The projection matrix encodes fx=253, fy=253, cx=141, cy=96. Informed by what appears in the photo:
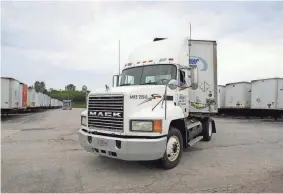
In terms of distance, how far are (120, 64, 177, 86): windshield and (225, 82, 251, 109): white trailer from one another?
61.3ft

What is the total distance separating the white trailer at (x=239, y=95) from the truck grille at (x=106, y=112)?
802 inches

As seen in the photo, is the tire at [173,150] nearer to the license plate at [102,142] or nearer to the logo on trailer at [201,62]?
the license plate at [102,142]

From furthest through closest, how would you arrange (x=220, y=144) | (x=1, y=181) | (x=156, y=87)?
(x=220, y=144)
(x=156, y=87)
(x=1, y=181)

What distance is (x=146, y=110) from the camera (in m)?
5.14

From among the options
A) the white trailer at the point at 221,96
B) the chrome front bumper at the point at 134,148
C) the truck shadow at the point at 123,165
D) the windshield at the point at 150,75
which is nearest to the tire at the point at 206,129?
the windshield at the point at 150,75

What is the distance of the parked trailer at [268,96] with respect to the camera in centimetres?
1930

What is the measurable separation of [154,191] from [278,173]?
277 centimetres

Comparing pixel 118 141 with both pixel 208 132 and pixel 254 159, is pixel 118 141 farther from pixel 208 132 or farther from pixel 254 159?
pixel 208 132

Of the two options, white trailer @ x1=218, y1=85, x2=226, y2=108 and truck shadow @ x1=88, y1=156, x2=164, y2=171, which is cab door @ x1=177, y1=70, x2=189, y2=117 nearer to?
truck shadow @ x1=88, y1=156, x2=164, y2=171

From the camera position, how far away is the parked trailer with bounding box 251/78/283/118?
19297 mm

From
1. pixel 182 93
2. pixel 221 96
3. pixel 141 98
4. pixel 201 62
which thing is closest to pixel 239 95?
pixel 221 96

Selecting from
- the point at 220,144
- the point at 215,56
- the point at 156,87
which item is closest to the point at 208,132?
the point at 220,144

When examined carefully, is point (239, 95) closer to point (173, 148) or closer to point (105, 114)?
point (173, 148)

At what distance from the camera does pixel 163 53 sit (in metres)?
7.04
